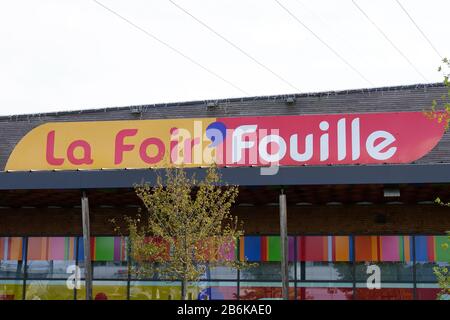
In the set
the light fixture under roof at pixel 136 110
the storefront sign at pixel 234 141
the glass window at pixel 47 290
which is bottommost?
the glass window at pixel 47 290

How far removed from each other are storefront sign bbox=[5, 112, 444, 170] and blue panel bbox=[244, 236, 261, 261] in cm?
237

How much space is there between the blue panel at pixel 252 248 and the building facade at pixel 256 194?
0.03 meters

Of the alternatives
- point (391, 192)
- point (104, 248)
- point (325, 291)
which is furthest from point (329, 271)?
point (104, 248)

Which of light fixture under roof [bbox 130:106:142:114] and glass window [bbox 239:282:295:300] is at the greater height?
light fixture under roof [bbox 130:106:142:114]

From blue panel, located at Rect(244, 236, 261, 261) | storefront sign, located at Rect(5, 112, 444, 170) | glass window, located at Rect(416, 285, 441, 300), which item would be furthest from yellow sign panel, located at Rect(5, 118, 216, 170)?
glass window, located at Rect(416, 285, 441, 300)

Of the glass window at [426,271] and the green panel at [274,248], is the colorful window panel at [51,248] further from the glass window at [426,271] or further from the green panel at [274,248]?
the glass window at [426,271]

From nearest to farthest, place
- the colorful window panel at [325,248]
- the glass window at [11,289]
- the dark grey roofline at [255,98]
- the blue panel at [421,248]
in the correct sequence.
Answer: the blue panel at [421,248], the colorful window panel at [325,248], the dark grey roofline at [255,98], the glass window at [11,289]

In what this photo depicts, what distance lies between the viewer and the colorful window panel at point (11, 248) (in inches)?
909

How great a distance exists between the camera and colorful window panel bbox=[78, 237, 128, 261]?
2211 cm

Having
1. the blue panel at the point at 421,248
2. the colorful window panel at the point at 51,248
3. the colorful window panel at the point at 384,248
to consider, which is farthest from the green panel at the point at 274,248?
the colorful window panel at the point at 51,248

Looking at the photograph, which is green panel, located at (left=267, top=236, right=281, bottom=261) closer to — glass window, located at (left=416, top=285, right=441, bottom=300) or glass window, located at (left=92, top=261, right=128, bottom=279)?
glass window, located at (left=416, top=285, right=441, bottom=300)

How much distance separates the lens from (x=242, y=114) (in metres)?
23.4
